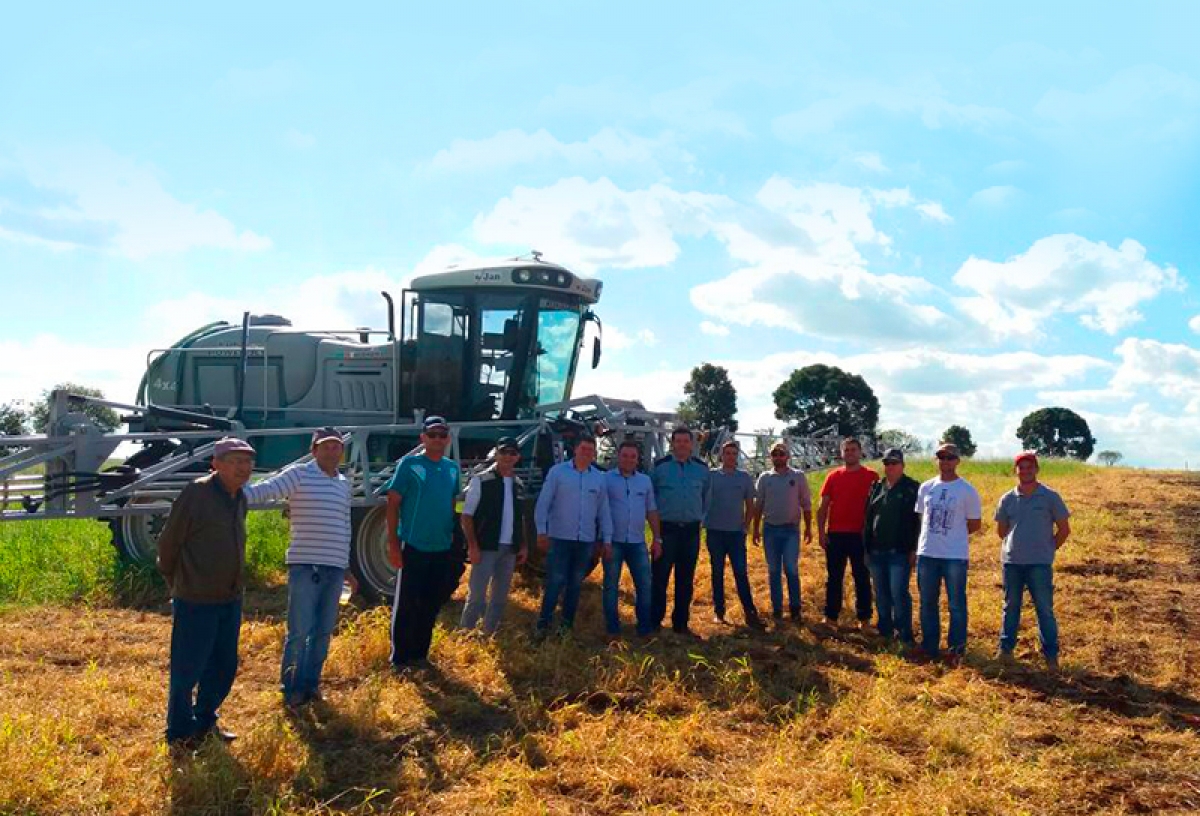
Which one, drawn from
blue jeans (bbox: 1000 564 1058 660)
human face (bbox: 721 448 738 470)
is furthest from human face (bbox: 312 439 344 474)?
blue jeans (bbox: 1000 564 1058 660)

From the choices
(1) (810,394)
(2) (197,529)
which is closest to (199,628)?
(2) (197,529)

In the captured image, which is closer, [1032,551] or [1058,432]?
[1032,551]

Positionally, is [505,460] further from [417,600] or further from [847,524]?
[847,524]

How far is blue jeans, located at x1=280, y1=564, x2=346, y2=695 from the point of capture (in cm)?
548

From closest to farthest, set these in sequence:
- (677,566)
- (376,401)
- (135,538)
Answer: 1. (677,566)
2. (135,538)
3. (376,401)

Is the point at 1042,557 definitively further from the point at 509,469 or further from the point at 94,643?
the point at 94,643

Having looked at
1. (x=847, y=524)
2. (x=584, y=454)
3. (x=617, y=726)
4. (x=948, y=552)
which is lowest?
(x=617, y=726)

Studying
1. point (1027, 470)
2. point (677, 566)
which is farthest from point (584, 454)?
point (1027, 470)

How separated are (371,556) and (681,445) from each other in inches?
118

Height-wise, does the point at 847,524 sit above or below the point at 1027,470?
below

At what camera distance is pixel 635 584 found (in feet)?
23.9

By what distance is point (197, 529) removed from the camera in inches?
184

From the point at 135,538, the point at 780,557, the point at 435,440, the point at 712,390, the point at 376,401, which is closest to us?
the point at 435,440

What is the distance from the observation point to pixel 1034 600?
6902 millimetres
